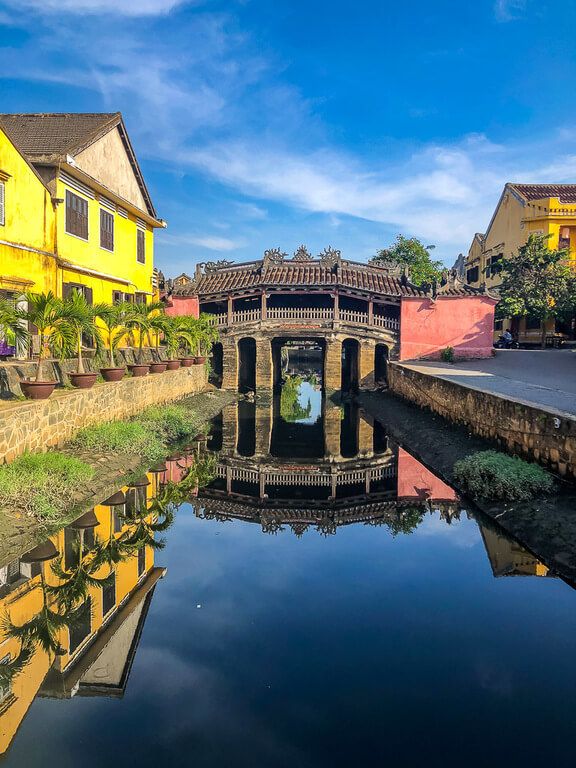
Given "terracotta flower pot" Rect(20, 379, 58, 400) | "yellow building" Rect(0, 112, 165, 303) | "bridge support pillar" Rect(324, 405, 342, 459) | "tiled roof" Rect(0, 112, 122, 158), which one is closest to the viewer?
"terracotta flower pot" Rect(20, 379, 58, 400)

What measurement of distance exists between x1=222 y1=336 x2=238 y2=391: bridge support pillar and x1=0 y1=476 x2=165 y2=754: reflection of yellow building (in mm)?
22464

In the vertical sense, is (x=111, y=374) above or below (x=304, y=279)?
below

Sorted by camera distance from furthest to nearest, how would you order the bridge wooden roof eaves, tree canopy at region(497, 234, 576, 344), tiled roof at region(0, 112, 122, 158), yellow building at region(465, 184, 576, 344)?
yellow building at region(465, 184, 576, 344) → the bridge wooden roof eaves → tree canopy at region(497, 234, 576, 344) → tiled roof at region(0, 112, 122, 158)

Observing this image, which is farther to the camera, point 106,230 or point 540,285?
point 540,285

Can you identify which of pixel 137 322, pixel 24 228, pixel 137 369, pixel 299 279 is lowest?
pixel 137 369

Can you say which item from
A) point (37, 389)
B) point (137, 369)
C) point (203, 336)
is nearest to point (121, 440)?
point (37, 389)

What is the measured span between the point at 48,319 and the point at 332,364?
20.2 meters

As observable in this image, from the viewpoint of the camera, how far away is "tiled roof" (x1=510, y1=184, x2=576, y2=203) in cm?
3509

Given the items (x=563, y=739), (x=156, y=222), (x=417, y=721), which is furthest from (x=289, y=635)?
(x=156, y=222)

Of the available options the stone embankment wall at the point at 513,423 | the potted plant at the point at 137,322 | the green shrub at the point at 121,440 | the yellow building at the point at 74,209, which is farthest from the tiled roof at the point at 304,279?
the green shrub at the point at 121,440

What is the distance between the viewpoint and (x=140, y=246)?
24.3m

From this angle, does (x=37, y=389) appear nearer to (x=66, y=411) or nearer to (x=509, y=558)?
(x=66, y=411)

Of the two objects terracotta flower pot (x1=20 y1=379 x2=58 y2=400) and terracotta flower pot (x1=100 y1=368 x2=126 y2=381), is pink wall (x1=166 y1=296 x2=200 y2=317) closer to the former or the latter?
terracotta flower pot (x1=100 y1=368 x2=126 y2=381)

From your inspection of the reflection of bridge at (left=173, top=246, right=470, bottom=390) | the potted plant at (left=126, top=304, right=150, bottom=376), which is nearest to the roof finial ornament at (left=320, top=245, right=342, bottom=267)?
the reflection of bridge at (left=173, top=246, right=470, bottom=390)
